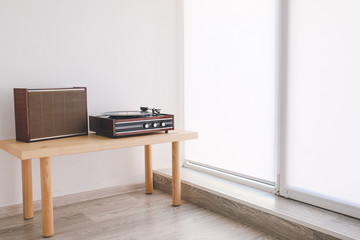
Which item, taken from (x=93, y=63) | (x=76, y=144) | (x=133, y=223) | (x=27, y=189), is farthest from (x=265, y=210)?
(x=93, y=63)

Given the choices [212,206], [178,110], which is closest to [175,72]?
[178,110]

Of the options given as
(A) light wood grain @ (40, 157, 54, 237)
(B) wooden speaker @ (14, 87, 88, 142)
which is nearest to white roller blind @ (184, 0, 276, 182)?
(B) wooden speaker @ (14, 87, 88, 142)

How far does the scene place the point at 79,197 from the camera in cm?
283

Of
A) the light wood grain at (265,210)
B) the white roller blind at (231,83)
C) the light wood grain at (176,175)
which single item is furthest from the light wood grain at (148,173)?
the white roller blind at (231,83)

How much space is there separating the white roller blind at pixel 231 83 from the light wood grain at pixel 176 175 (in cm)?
43

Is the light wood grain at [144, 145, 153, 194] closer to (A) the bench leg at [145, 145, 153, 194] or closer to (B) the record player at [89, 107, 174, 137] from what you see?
(A) the bench leg at [145, 145, 153, 194]

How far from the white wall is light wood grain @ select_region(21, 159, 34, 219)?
169 millimetres

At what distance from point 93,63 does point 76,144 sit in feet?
2.82

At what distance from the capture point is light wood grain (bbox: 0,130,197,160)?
2066 mm

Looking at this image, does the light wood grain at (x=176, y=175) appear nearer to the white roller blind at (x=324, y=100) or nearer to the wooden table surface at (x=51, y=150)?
the wooden table surface at (x=51, y=150)

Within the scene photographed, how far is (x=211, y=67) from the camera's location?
3039 mm

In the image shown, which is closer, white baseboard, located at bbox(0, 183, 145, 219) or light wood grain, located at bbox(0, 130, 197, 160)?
light wood grain, located at bbox(0, 130, 197, 160)

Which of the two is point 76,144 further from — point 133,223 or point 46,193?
point 133,223

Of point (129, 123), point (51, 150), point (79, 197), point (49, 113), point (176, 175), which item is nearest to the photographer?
point (51, 150)
